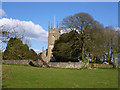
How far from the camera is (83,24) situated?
28.4 meters

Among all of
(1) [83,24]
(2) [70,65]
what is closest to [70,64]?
(2) [70,65]

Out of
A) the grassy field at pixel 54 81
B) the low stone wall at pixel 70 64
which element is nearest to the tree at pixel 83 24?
the low stone wall at pixel 70 64

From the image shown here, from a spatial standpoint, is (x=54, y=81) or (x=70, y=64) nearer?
(x=54, y=81)

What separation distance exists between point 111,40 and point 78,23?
6478 mm

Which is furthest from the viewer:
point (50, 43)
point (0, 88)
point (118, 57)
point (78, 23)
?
point (50, 43)

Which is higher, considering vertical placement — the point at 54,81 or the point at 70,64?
the point at 54,81

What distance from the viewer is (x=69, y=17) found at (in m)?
29.3

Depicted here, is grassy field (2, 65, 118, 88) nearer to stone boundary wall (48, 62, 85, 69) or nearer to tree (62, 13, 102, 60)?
stone boundary wall (48, 62, 85, 69)

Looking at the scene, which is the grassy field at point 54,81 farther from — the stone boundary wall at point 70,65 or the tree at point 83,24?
the tree at point 83,24

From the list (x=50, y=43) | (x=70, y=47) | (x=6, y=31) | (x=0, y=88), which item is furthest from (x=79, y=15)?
(x=50, y=43)

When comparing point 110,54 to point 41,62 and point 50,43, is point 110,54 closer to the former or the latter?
point 41,62

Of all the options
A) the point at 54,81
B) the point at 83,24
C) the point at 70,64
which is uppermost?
the point at 83,24

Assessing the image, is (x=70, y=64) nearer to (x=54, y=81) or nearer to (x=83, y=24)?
(x=83, y=24)

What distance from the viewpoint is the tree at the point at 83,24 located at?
93.0 ft
